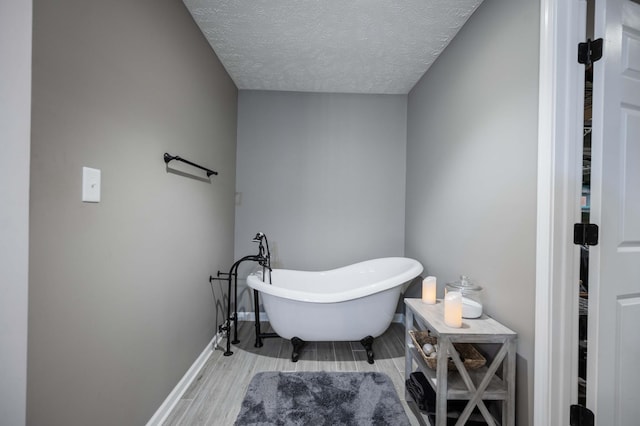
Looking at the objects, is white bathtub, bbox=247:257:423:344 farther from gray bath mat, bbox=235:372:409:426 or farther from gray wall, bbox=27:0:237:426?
gray wall, bbox=27:0:237:426

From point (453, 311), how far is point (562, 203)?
0.65 m

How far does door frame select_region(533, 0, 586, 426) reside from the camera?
1.05 meters

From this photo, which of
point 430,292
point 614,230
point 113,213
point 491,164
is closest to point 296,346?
point 430,292

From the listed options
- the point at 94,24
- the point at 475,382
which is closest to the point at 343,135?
the point at 94,24

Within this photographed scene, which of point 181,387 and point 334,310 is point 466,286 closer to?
point 334,310

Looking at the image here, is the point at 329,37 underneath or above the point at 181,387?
above

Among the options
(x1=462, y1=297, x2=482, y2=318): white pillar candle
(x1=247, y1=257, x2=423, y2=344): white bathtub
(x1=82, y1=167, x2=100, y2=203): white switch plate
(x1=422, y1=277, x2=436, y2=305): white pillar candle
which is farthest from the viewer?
(x1=247, y1=257, x2=423, y2=344): white bathtub

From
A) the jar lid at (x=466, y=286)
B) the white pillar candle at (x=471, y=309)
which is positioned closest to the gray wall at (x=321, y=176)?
the jar lid at (x=466, y=286)

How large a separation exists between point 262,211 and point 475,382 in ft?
7.31

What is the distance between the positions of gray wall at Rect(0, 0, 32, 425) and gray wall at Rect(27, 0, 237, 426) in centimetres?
2

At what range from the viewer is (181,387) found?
5.38 ft

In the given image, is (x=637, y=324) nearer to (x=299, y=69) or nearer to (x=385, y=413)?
(x=385, y=413)

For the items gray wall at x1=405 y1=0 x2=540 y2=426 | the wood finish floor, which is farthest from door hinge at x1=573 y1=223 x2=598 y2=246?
the wood finish floor

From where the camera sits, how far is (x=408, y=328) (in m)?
1.67
